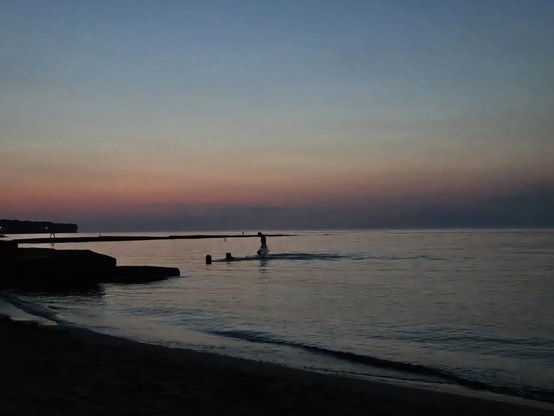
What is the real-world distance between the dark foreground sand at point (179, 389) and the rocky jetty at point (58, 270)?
24391 mm

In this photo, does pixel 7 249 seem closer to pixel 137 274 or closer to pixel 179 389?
pixel 137 274

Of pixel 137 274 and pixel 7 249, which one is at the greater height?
pixel 7 249

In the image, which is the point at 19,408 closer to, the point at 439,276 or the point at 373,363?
the point at 373,363

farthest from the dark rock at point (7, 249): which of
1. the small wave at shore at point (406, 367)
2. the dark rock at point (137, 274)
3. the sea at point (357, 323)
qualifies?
the small wave at shore at point (406, 367)

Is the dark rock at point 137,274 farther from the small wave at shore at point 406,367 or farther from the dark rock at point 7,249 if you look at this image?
the small wave at shore at point 406,367

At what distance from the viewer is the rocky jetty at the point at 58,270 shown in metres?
34.3

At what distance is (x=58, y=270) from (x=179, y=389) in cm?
3041

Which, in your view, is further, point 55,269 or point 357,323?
point 55,269

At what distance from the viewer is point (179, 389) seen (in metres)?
8.99

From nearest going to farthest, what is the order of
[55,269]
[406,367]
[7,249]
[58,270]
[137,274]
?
[406,367] < [7,249] < [55,269] < [58,270] < [137,274]

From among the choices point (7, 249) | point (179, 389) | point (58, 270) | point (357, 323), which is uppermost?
point (7, 249)

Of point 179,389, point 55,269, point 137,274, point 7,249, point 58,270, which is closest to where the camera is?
point 179,389

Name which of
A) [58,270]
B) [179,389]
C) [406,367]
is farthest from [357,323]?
[58,270]

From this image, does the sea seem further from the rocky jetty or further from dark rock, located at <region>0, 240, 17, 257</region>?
dark rock, located at <region>0, 240, 17, 257</region>
